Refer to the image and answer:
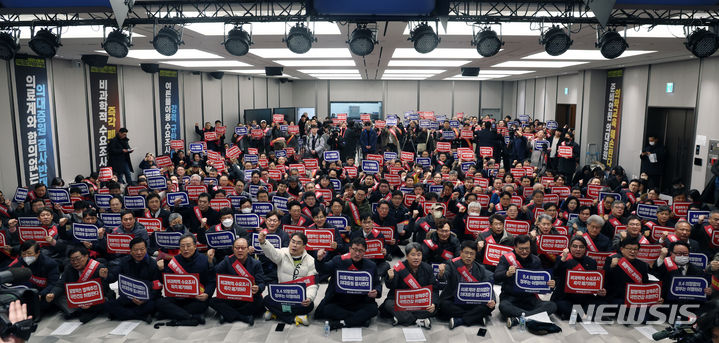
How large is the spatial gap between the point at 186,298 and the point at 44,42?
153 inches

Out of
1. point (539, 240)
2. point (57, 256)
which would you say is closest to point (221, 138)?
point (57, 256)

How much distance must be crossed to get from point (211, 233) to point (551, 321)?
14.5ft

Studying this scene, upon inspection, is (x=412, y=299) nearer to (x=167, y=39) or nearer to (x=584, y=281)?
(x=584, y=281)

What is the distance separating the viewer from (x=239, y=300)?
569 cm

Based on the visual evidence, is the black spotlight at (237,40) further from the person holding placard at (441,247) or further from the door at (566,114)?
the door at (566,114)

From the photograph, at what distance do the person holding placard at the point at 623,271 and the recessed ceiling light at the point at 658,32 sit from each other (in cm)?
340

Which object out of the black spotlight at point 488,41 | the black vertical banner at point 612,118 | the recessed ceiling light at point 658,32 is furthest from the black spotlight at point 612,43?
the black vertical banner at point 612,118

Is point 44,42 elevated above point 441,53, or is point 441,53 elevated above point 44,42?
point 441,53

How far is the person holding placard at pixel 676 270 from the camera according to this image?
5.47m

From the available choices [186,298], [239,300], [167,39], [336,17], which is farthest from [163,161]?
[336,17]

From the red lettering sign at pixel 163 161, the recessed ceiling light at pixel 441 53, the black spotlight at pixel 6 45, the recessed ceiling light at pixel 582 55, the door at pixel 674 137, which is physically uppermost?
the recessed ceiling light at pixel 582 55

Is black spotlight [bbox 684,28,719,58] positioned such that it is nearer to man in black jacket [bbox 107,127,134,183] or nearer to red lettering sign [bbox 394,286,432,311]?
red lettering sign [bbox 394,286,432,311]

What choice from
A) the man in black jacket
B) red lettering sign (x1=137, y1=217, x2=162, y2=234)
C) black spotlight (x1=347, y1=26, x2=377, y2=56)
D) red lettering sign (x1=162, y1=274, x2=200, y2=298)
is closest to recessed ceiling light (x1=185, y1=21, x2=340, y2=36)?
black spotlight (x1=347, y1=26, x2=377, y2=56)

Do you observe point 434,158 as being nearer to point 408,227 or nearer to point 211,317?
point 408,227
